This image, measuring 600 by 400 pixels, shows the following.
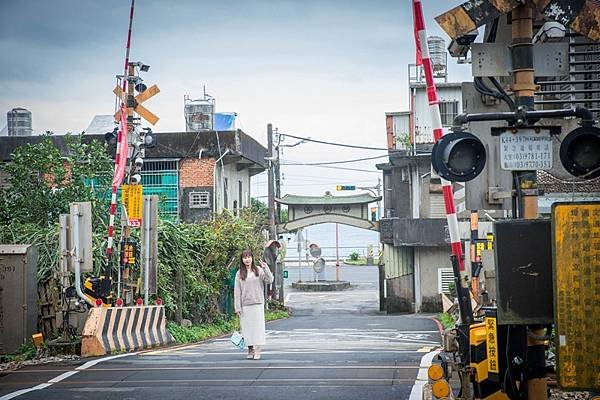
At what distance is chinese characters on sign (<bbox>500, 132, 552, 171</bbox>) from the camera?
826cm

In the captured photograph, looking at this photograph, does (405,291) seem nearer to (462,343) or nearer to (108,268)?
(108,268)

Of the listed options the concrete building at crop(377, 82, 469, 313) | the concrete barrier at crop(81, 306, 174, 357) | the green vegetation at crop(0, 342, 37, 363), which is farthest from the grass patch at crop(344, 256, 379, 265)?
the green vegetation at crop(0, 342, 37, 363)

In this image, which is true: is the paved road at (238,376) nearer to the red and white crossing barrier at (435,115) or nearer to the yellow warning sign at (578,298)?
the red and white crossing barrier at (435,115)

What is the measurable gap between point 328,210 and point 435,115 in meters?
40.1

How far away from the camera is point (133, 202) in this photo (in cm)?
1898

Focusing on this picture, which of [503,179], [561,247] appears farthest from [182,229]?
[561,247]

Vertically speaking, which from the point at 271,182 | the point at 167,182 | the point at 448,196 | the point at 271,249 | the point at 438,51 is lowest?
the point at 271,249

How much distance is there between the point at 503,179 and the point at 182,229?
18080mm

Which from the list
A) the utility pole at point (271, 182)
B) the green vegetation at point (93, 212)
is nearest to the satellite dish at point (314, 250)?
the utility pole at point (271, 182)

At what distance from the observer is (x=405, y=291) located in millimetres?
41031

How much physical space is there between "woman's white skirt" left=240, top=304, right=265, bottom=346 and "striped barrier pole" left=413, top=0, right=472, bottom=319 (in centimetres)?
590

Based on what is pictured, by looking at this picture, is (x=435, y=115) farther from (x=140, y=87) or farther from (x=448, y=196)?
(x=140, y=87)

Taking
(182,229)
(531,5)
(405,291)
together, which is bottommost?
(405,291)

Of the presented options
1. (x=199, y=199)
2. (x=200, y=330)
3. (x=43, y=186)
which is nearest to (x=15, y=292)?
(x=43, y=186)
